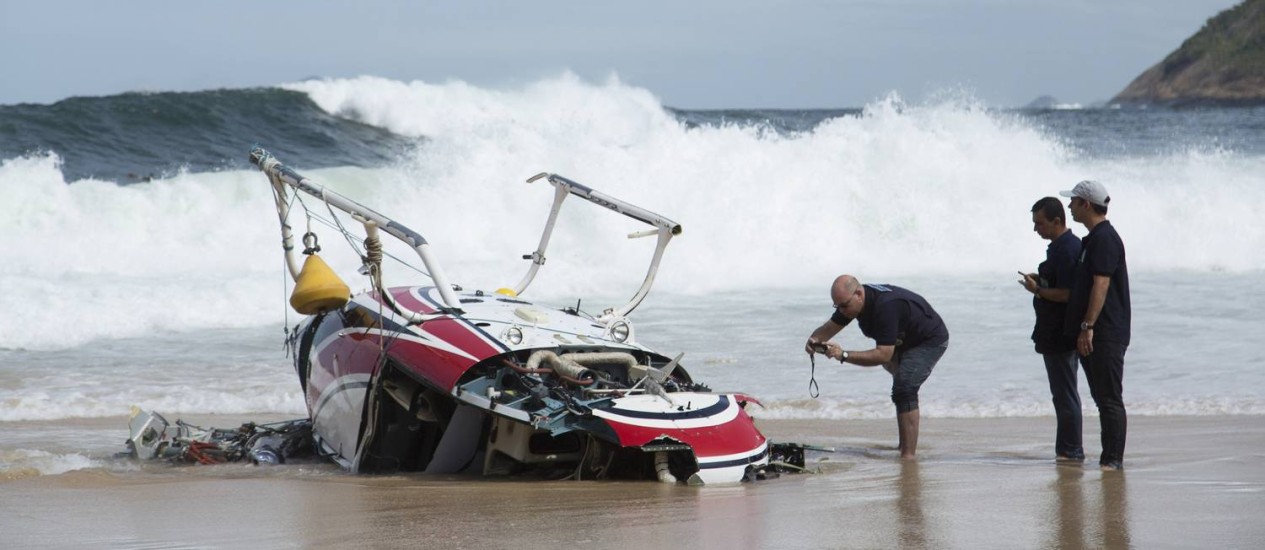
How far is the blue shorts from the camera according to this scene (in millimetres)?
9781

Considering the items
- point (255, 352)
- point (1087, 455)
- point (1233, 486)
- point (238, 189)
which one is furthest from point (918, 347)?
point (238, 189)

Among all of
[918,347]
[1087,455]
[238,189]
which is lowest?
[1087,455]

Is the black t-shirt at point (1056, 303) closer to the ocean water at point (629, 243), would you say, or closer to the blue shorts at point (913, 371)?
the blue shorts at point (913, 371)

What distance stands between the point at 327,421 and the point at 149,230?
15.0m

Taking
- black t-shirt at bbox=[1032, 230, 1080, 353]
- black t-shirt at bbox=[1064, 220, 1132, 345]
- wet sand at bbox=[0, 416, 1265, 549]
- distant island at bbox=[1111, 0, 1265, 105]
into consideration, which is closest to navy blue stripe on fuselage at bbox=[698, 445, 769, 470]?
wet sand at bbox=[0, 416, 1265, 549]

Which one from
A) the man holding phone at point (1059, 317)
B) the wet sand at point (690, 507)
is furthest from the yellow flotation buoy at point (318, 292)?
the man holding phone at point (1059, 317)

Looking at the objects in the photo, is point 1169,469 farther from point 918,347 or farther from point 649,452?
point 649,452

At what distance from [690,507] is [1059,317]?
3059 mm

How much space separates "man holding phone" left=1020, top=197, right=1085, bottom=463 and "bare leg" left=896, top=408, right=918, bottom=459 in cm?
89

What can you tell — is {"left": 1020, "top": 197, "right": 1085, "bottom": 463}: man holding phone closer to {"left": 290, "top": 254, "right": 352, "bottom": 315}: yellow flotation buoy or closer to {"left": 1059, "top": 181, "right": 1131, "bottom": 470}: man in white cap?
{"left": 1059, "top": 181, "right": 1131, "bottom": 470}: man in white cap

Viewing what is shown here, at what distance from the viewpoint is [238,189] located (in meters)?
25.8

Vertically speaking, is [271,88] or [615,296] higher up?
[271,88]

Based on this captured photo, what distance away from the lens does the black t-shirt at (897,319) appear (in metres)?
9.54

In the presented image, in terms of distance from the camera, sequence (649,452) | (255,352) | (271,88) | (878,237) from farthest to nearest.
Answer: (271,88)
(878,237)
(255,352)
(649,452)
